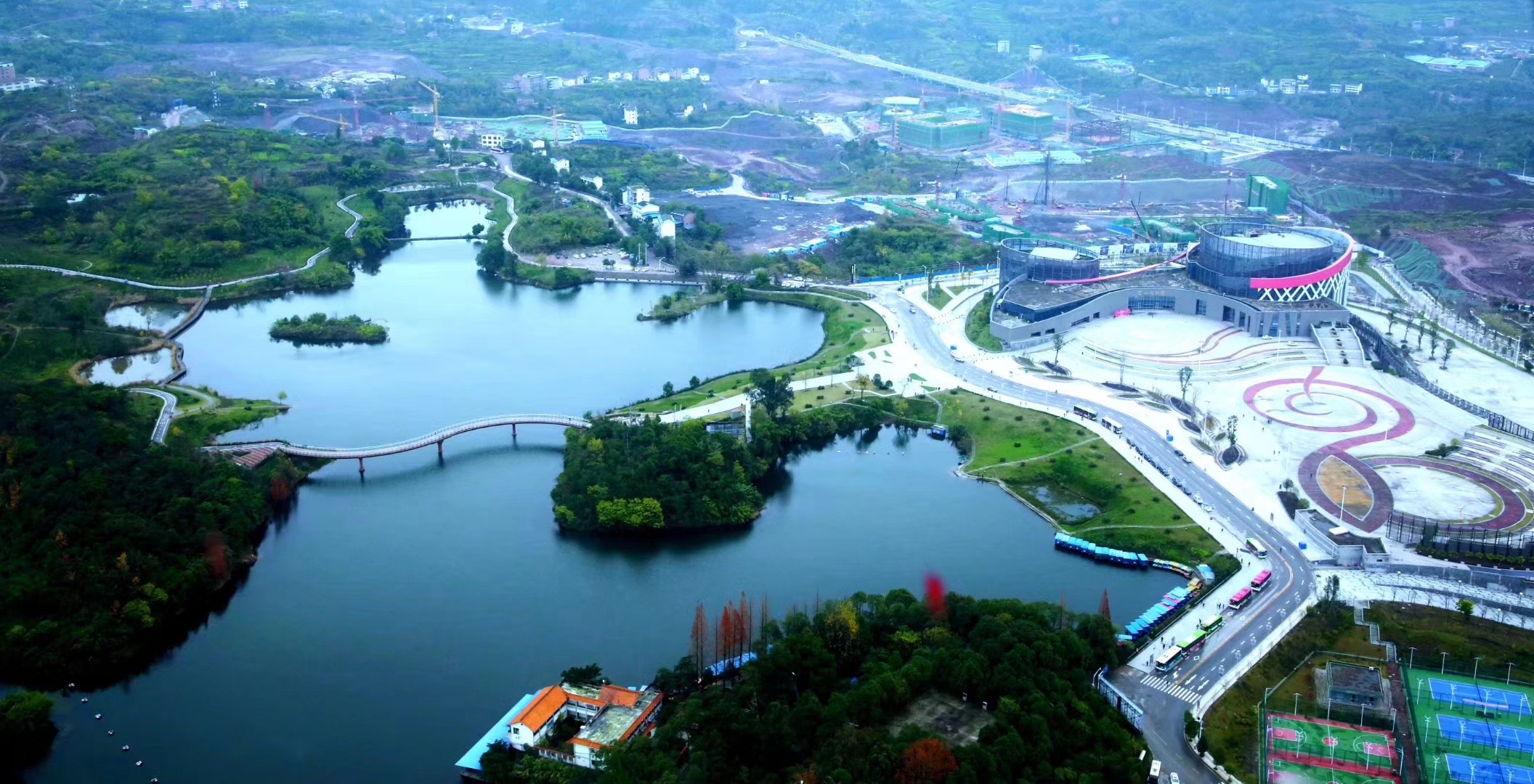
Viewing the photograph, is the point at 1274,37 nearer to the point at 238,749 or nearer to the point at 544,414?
the point at 544,414

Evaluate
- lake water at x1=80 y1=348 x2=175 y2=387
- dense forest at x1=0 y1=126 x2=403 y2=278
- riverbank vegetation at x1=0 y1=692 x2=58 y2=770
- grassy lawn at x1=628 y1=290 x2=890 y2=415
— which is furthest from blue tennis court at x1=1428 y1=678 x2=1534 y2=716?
dense forest at x1=0 y1=126 x2=403 y2=278

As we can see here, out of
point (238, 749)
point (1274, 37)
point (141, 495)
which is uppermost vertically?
point (1274, 37)

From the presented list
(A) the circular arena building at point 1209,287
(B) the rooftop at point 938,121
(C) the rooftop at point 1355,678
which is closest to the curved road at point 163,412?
(A) the circular arena building at point 1209,287

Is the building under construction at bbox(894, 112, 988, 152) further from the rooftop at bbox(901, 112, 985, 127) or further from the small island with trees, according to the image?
the small island with trees

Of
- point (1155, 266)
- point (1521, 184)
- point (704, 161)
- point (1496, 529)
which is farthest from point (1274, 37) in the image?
point (1496, 529)

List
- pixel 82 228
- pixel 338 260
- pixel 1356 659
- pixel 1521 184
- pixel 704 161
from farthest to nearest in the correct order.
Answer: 1. pixel 704 161
2. pixel 1521 184
3. pixel 338 260
4. pixel 82 228
5. pixel 1356 659
